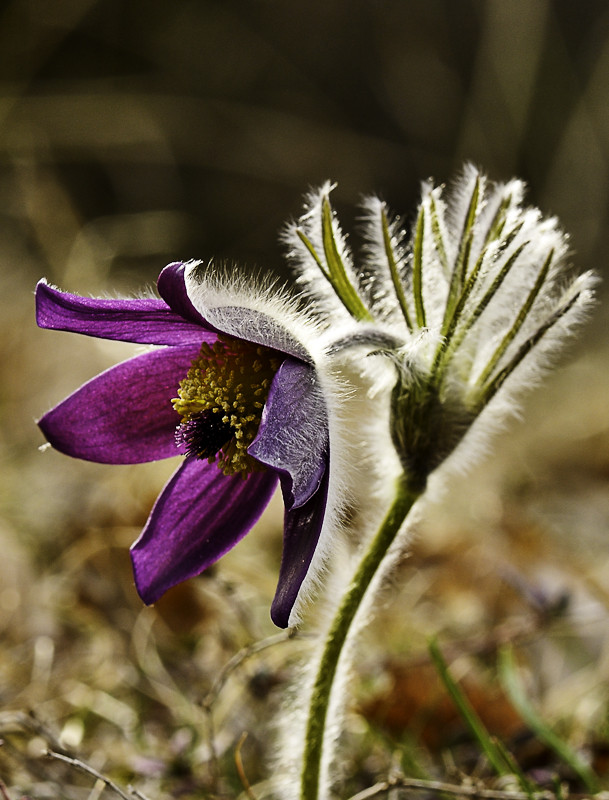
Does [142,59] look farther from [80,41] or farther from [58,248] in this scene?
[58,248]

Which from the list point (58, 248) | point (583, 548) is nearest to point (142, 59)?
point (58, 248)

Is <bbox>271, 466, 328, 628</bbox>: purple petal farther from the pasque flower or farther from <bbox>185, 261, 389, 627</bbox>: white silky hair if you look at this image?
the pasque flower

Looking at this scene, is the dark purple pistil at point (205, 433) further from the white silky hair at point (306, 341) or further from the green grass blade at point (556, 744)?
the green grass blade at point (556, 744)

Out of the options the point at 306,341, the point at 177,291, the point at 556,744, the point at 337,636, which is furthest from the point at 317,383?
the point at 556,744

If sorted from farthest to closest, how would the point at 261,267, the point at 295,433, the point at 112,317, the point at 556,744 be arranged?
the point at 261,267
the point at 556,744
the point at 112,317
the point at 295,433

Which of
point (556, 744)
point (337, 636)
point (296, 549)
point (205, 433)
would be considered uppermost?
point (205, 433)

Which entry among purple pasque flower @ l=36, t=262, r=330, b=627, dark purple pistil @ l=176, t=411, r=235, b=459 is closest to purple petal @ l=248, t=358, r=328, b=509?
purple pasque flower @ l=36, t=262, r=330, b=627

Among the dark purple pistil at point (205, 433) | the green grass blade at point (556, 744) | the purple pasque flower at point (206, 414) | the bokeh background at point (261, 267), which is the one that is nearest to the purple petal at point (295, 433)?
the purple pasque flower at point (206, 414)

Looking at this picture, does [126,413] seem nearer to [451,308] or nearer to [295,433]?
[295,433]
